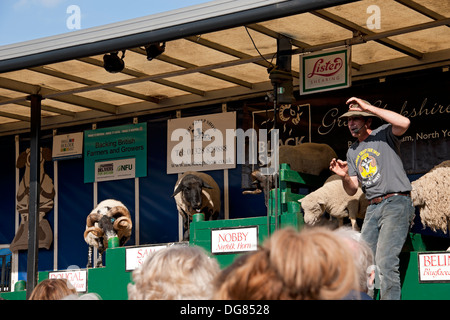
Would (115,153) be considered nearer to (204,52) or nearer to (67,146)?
(67,146)

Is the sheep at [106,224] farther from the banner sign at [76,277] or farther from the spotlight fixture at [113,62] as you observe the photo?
the spotlight fixture at [113,62]

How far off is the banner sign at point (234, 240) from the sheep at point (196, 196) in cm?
223

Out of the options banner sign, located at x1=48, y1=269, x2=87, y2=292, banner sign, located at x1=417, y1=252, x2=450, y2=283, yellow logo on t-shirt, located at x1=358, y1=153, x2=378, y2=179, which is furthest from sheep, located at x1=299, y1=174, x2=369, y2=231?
banner sign, located at x1=48, y1=269, x2=87, y2=292

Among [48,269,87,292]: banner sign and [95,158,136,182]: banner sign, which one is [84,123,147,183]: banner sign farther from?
[48,269,87,292]: banner sign

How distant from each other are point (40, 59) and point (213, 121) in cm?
343

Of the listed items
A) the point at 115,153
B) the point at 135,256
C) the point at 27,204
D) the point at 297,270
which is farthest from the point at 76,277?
the point at 297,270

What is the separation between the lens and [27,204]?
12.6m

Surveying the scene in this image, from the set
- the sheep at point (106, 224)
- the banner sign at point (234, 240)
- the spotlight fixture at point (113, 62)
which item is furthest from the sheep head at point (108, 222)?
the banner sign at point (234, 240)

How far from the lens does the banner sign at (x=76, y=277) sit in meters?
9.39

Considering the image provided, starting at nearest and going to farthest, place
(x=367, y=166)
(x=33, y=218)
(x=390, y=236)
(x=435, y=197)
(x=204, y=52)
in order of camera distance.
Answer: (x=390, y=236) < (x=367, y=166) < (x=435, y=197) < (x=204, y=52) < (x=33, y=218)

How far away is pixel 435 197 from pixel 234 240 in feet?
6.75

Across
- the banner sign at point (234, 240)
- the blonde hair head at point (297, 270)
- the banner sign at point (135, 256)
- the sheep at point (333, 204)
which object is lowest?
the banner sign at point (135, 256)

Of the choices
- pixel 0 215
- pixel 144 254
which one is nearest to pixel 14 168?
pixel 0 215
